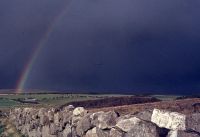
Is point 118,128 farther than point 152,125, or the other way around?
point 118,128

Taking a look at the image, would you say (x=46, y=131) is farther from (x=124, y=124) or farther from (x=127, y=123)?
(x=127, y=123)

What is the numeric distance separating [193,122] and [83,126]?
25.3 ft

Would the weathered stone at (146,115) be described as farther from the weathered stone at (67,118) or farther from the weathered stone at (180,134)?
the weathered stone at (67,118)

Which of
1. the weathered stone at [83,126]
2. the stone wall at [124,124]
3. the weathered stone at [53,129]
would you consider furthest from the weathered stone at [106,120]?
the weathered stone at [53,129]

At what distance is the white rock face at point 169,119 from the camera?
52.8ft

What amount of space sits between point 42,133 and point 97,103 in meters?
5.57

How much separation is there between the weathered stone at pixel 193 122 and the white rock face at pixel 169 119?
135mm

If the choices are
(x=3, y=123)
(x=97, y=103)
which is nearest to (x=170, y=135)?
(x=97, y=103)

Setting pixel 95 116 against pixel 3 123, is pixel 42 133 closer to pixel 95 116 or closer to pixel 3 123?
pixel 95 116

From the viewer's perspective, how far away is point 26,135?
4262 centimetres

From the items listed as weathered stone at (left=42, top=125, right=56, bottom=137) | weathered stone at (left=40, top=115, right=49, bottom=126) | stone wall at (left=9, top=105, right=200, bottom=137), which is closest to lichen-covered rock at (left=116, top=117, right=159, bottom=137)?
stone wall at (left=9, top=105, right=200, bottom=137)

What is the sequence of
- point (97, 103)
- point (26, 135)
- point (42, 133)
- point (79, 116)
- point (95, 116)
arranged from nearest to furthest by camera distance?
1. point (95, 116)
2. point (79, 116)
3. point (42, 133)
4. point (97, 103)
5. point (26, 135)

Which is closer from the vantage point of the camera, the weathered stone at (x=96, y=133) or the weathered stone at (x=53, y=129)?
the weathered stone at (x=96, y=133)

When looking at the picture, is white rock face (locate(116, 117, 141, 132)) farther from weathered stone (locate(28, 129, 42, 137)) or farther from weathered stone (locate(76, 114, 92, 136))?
weathered stone (locate(28, 129, 42, 137))
